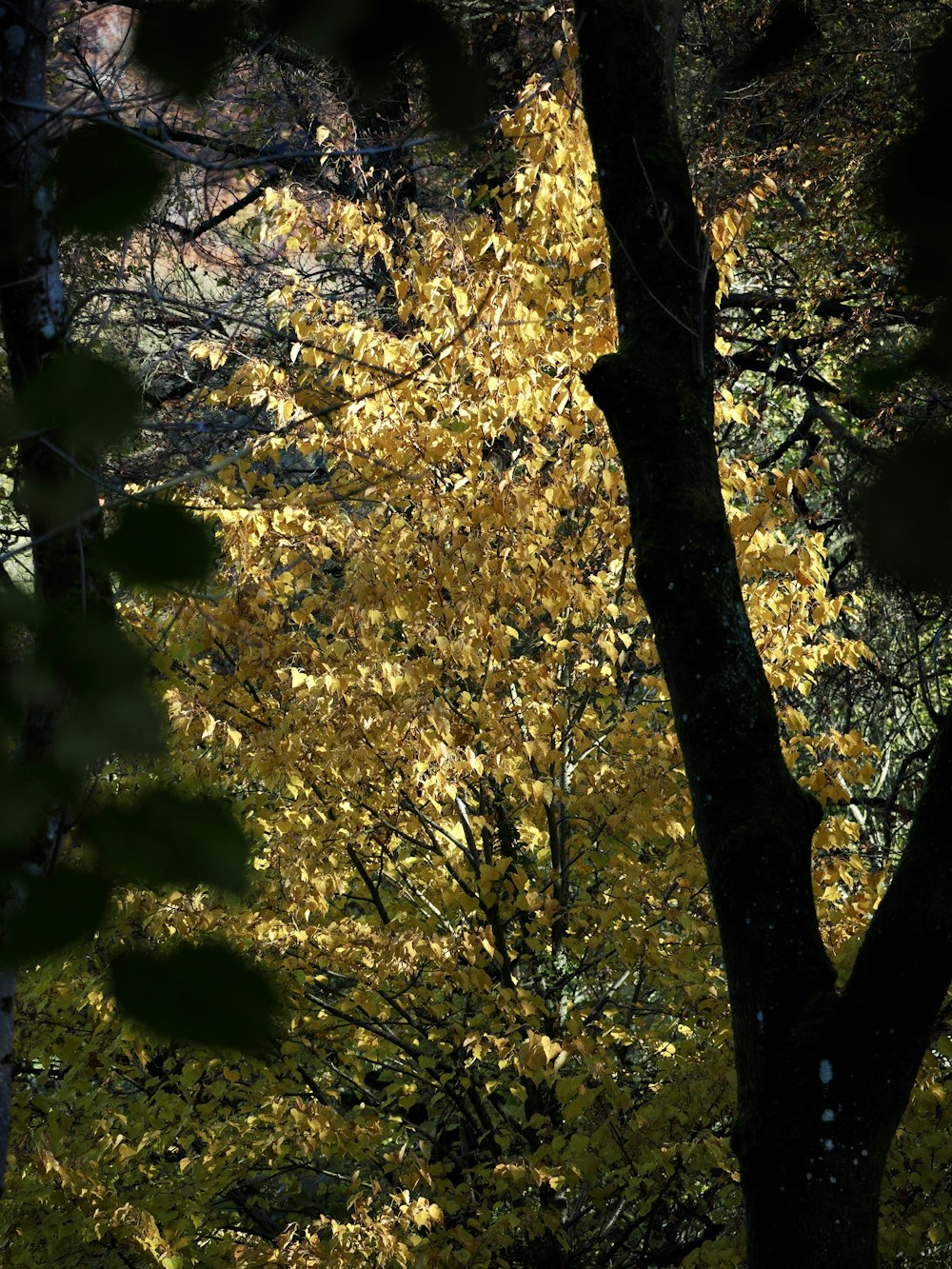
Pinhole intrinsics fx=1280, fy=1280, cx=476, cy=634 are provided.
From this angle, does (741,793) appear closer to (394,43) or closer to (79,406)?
(394,43)

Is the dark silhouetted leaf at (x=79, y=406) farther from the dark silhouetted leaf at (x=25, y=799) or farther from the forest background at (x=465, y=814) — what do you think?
the forest background at (x=465, y=814)

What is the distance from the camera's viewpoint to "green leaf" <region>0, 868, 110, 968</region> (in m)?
0.50

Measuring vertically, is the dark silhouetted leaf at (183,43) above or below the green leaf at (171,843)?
above

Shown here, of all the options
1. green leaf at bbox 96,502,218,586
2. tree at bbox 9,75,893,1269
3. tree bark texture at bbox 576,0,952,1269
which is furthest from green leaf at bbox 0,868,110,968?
tree at bbox 9,75,893,1269

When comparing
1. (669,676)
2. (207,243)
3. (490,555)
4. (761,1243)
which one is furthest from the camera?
(207,243)

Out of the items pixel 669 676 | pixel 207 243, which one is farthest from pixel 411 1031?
pixel 207 243

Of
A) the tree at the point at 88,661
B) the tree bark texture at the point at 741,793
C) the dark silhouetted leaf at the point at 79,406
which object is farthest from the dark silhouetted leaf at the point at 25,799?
the tree bark texture at the point at 741,793

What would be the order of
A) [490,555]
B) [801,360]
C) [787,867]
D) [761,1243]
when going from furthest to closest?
[801,360] < [490,555] < [787,867] < [761,1243]

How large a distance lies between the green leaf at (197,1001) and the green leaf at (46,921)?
3cm

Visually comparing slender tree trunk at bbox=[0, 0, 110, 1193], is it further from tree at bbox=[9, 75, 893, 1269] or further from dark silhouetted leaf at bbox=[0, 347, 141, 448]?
tree at bbox=[9, 75, 893, 1269]

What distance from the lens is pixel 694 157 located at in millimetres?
7625

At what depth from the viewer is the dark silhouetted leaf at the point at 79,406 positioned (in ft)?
1.78

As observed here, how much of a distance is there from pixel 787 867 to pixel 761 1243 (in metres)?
0.73

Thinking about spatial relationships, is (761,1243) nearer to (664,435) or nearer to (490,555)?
(664,435)
